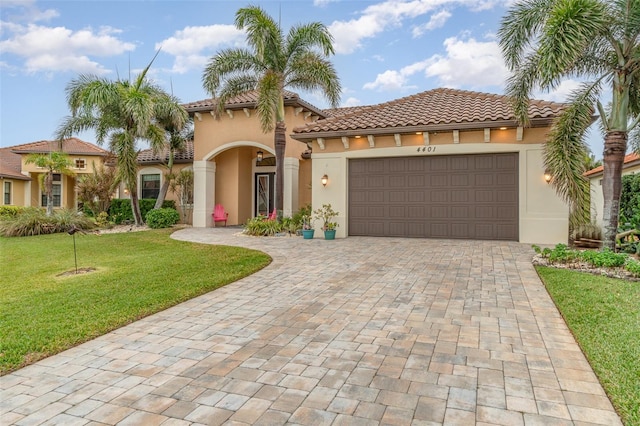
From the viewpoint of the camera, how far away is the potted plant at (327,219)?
1252 cm

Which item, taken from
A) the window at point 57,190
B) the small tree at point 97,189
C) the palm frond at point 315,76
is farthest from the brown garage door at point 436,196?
the window at point 57,190

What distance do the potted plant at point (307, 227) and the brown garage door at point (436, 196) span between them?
4.69 ft

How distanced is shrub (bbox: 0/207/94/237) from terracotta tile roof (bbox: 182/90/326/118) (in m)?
6.94

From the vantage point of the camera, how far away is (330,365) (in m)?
3.30

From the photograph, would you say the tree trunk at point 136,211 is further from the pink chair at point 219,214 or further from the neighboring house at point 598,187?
the neighboring house at point 598,187

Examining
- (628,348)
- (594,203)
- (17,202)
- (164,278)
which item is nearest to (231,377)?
(628,348)

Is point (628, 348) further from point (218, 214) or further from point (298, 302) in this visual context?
point (218, 214)

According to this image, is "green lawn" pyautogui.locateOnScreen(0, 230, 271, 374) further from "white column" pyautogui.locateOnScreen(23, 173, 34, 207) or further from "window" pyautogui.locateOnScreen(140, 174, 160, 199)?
"white column" pyautogui.locateOnScreen(23, 173, 34, 207)

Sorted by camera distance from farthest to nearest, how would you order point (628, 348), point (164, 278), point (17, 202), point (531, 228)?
point (17, 202)
point (531, 228)
point (164, 278)
point (628, 348)

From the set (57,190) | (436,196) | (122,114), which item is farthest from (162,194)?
(436,196)

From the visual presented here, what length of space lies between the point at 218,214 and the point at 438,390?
633 inches

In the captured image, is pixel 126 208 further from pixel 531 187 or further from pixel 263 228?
pixel 531 187

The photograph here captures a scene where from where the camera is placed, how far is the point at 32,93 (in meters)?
12.7

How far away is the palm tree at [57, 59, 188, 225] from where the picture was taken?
50.6 feet
